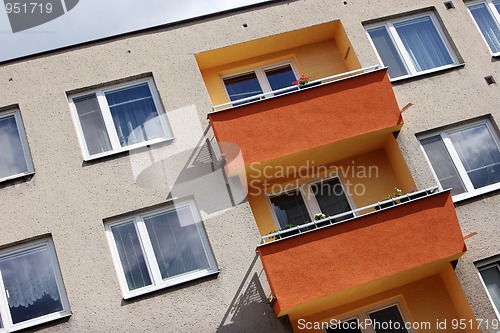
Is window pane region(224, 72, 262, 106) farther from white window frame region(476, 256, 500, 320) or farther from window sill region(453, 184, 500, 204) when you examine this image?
white window frame region(476, 256, 500, 320)

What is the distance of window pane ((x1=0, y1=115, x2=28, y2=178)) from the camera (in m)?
16.2

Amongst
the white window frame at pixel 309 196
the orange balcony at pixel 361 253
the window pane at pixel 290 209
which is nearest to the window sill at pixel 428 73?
the white window frame at pixel 309 196

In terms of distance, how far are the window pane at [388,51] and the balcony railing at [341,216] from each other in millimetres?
3108

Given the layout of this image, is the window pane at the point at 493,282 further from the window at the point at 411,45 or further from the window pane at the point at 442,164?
the window at the point at 411,45

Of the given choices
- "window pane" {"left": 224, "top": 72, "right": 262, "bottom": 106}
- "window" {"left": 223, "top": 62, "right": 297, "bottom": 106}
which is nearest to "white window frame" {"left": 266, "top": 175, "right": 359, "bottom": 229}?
"window" {"left": 223, "top": 62, "right": 297, "bottom": 106}

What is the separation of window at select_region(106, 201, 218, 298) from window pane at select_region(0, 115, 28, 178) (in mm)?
2411

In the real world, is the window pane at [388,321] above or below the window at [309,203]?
below

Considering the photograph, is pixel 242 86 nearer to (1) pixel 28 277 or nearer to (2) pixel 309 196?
(2) pixel 309 196

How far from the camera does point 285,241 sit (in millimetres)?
14664

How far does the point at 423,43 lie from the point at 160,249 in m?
7.70

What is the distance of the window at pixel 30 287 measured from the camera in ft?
48.9

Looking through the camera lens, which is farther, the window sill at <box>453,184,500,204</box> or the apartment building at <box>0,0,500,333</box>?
the window sill at <box>453,184,500,204</box>

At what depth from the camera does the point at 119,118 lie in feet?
55.6

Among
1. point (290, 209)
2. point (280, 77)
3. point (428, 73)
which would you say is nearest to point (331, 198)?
point (290, 209)
